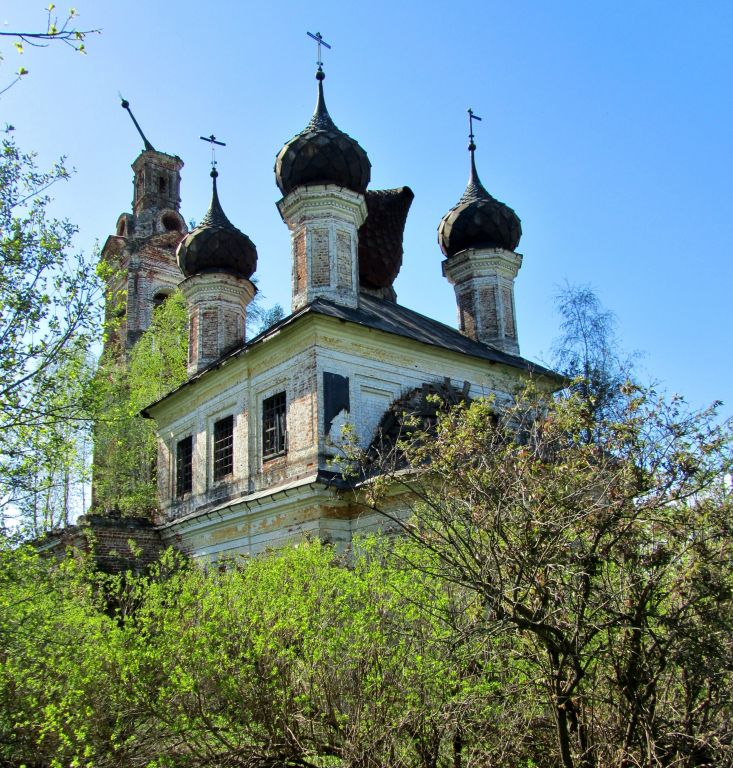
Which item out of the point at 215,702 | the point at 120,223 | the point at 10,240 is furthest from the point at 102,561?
the point at 120,223

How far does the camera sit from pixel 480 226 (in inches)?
776

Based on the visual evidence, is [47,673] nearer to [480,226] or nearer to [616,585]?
[616,585]

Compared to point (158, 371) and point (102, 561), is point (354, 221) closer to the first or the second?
point (102, 561)

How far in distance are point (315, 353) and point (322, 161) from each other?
184 inches

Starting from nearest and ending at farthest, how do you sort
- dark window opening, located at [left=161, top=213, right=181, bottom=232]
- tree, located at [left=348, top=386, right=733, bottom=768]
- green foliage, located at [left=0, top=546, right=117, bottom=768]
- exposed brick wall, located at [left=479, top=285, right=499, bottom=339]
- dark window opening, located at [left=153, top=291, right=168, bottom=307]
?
tree, located at [left=348, top=386, right=733, bottom=768], green foliage, located at [left=0, top=546, right=117, bottom=768], exposed brick wall, located at [left=479, top=285, right=499, bottom=339], dark window opening, located at [left=153, top=291, right=168, bottom=307], dark window opening, located at [left=161, top=213, right=181, bottom=232]

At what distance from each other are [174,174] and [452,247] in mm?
16204

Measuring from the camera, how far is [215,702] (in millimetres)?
5973

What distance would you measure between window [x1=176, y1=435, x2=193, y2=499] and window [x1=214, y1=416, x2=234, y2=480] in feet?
4.39

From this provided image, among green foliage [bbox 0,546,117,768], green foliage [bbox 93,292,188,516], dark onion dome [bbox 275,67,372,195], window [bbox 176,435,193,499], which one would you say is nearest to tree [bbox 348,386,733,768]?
green foliage [bbox 0,546,117,768]

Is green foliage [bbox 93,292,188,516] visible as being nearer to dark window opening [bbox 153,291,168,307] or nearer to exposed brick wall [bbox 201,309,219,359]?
exposed brick wall [bbox 201,309,219,359]

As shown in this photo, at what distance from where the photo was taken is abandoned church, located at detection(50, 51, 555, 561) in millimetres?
13992

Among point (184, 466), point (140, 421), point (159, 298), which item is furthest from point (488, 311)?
point (159, 298)

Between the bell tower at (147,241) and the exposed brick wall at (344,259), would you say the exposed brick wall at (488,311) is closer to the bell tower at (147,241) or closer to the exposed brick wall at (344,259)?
the exposed brick wall at (344,259)

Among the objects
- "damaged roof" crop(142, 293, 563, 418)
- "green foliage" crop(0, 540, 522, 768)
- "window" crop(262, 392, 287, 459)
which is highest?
"damaged roof" crop(142, 293, 563, 418)
